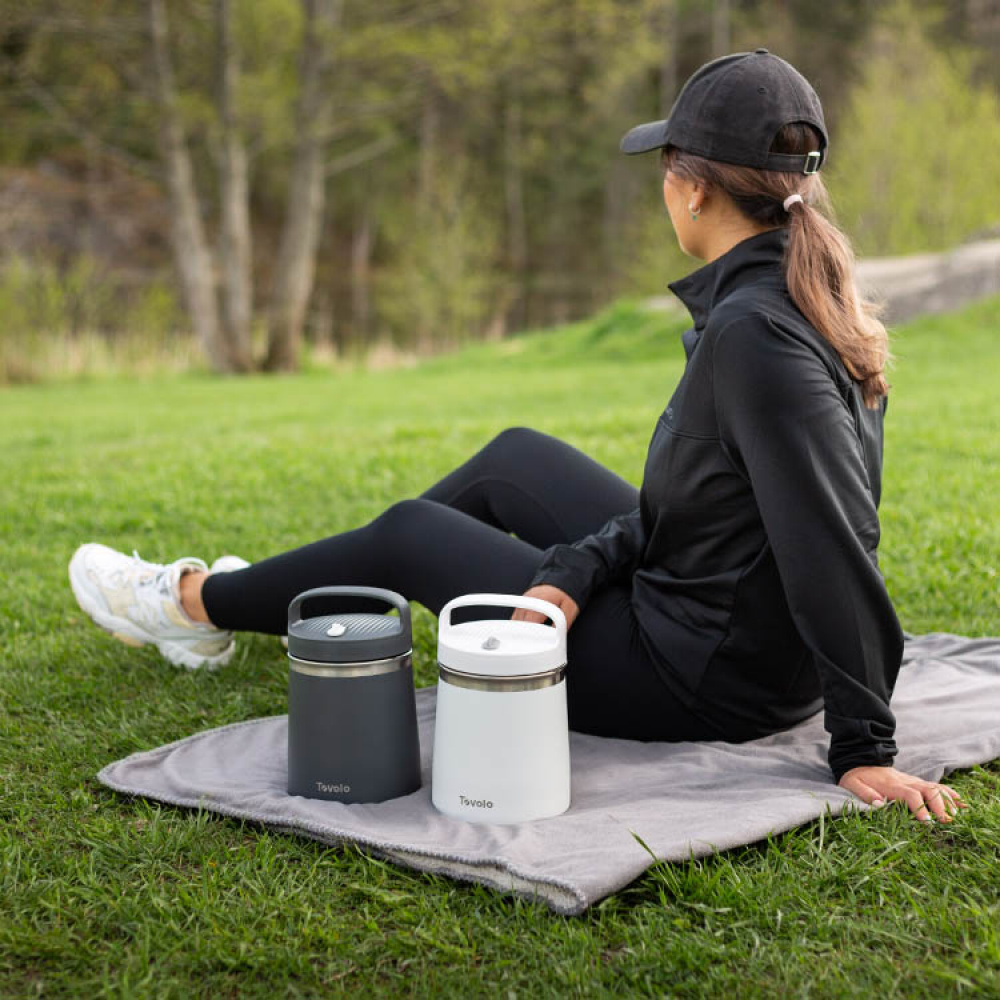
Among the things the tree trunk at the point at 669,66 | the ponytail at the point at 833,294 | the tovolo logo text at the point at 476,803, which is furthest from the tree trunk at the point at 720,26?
the tovolo logo text at the point at 476,803

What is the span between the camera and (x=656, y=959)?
5.32ft

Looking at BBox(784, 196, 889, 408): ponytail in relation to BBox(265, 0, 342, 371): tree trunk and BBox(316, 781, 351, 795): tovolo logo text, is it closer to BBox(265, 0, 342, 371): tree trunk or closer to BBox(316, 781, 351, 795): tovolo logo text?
BBox(316, 781, 351, 795): tovolo logo text

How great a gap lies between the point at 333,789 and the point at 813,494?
38.7 inches

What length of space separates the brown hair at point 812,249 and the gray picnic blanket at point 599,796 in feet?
2.29

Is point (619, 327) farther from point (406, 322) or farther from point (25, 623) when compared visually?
point (406, 322)

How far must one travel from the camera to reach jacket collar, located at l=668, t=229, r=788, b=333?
6.80 ft

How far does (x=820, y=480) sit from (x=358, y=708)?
877mm

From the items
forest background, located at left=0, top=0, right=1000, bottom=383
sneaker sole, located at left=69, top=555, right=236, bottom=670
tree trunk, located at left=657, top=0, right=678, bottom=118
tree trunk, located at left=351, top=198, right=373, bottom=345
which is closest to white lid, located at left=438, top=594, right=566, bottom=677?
sneaker sole, located at left=69, top=555, right=236, bottom=670

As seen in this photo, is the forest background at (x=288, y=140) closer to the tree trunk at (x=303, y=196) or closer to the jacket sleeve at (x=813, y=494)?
the tree trunk at (x=303, y=196)

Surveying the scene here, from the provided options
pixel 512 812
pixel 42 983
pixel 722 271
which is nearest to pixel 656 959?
pixel 512 812

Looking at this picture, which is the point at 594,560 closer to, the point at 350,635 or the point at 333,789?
the point at 350,635

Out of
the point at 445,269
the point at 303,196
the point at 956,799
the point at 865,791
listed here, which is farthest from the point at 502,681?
the point at 445,269

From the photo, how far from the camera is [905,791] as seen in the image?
2.00 meters

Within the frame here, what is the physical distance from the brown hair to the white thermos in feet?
2.19
